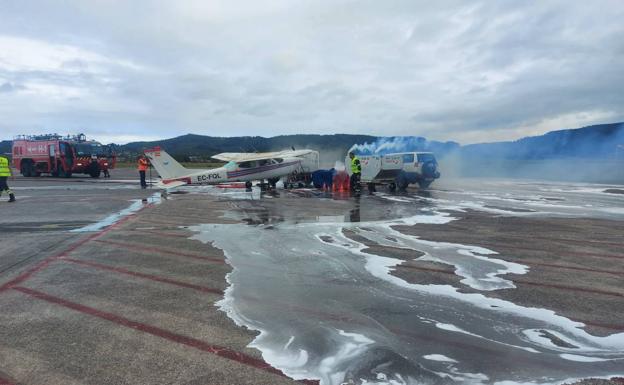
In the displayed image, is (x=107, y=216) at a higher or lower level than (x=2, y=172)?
lower

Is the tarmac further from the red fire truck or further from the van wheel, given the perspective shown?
the red fire truck

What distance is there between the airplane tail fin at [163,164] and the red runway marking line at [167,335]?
1716 centimetres

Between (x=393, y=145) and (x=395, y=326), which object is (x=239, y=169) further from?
(x=395, y=326)

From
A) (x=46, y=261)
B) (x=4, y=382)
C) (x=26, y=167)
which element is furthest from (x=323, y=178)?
(x=26, y=167)

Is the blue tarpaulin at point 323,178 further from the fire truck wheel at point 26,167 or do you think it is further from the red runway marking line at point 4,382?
the fire truck wheel at point 26,167

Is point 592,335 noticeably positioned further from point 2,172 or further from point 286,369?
point 2,172

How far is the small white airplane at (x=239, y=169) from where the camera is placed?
22.2m

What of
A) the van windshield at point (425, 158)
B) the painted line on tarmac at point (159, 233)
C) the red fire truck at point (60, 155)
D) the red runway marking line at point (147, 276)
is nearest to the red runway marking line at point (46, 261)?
the red runway marking line at point (147, 276)

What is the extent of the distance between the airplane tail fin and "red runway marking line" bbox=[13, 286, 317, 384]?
676 inches

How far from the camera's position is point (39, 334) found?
4266 millimetres

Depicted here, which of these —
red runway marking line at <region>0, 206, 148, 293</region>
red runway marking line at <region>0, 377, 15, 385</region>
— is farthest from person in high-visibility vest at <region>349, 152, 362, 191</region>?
red runway marking line at <region>0, 377, 15, 385</region>

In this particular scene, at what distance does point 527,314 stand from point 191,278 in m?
4.32

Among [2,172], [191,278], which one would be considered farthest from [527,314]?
[2,172]

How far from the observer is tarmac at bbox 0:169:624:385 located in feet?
11.9
